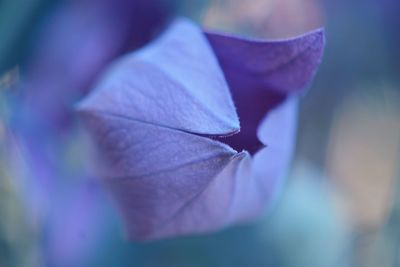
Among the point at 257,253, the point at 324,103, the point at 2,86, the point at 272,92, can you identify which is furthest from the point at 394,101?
the point at 2,86

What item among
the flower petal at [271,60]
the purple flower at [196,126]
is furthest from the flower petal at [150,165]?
the flower petal at [271,60]

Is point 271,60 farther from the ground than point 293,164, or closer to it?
farther from the ground

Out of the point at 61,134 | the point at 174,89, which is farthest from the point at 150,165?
the point at 61,134

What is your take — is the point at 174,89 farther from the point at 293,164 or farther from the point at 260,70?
the point at 293,164

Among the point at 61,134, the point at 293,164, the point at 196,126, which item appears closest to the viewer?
the point at 196,126

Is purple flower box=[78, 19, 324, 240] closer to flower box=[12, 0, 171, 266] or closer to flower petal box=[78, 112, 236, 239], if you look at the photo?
flower petal box=[78, 112, 236, 239]

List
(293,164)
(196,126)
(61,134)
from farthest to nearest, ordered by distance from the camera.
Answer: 1. (293,164)
2. (61,134)
3. (196,126)

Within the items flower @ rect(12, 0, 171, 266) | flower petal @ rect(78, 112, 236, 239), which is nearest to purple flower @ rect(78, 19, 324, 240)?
flower petal @ rect(78, 112, 236, 239)

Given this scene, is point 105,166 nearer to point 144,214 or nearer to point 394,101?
point 144,214
